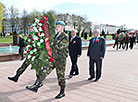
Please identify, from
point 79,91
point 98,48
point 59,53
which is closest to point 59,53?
point 59,53

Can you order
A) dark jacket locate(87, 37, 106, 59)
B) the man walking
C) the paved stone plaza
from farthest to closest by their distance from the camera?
dark jacket locate(87, 37, 106, 59) → the paved stone plaza → the man walking

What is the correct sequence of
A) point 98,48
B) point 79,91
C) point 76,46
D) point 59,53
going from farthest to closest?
point 76,46 < point 98,48 < point 79,91 < point 59,53

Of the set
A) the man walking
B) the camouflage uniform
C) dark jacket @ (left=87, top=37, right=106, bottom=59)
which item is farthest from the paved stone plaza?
dark jacket @ (left=87, top=37, right=106, bottom=59)

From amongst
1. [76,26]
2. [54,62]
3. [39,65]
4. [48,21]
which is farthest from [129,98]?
[76,26]

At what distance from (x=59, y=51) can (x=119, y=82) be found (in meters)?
2.72

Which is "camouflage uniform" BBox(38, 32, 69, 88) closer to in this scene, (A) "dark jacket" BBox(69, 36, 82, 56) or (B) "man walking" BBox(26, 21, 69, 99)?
(B) "man walking" BBox(26, 21, 69, 99)

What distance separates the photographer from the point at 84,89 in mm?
4293

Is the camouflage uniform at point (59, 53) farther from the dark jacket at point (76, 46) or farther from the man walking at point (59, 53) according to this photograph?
the dark jacket at point (76, 46)

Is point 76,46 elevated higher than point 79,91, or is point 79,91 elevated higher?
point 76,46

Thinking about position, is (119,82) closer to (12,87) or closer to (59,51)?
(59,51)

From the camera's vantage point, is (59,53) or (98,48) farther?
(98,48)

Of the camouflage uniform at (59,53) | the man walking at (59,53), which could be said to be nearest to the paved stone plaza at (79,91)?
the man walking at (59,53)

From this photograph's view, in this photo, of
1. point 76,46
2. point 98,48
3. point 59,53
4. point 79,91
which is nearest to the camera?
point 59,53

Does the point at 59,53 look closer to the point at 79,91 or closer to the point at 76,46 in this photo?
the point at 79,91
